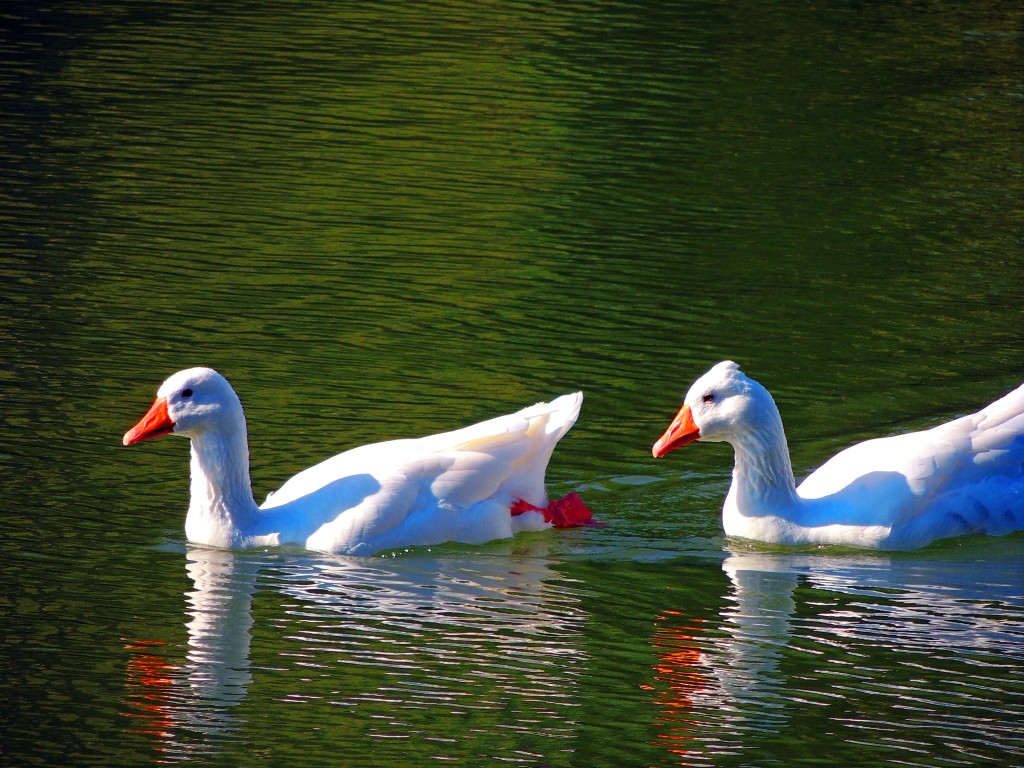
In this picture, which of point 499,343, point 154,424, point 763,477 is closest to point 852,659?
point 763,477

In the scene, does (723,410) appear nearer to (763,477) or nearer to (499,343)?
(763,477)

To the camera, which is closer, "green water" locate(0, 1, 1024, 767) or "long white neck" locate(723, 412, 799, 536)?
"green water" locate(0, 1, 1024, 767)

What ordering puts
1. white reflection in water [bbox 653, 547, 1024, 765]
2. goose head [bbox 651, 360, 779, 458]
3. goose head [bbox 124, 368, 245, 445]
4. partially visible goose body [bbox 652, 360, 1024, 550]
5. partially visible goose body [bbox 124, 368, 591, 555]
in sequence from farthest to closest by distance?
goose head [bbox 651, 360, 779, 458], partially visible goose body [bbox 652, 360, 1024, 550], goose head [bbox 124, 368, 245, 445], partially visible goose body [bbox 124, 368, 591, 555], white reflection in water [bbox 653, 547, 1024, 765]

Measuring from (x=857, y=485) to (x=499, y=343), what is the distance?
15.3 feet

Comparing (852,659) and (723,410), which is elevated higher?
(723,410)

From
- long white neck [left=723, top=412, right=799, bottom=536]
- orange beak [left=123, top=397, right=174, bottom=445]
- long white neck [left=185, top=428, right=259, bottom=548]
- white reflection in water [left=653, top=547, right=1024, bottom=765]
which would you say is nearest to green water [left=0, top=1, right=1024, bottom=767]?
white reflection in water [left=653, top=547, right=1024, bottom=765]

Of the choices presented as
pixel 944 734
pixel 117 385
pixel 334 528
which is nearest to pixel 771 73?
pixel 117 385

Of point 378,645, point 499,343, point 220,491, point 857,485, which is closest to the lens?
point 378,645

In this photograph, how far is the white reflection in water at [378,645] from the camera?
8.40 m

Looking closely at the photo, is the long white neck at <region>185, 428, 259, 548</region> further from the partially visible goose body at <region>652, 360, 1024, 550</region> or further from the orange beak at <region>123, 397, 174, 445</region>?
the partially visible goose body at <region>652, 360, 1024, 550</region>

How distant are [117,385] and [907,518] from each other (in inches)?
252

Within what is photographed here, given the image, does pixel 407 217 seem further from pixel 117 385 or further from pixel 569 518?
pixel 569 518

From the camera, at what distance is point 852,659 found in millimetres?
9312

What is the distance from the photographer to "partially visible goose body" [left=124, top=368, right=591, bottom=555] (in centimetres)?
1077
